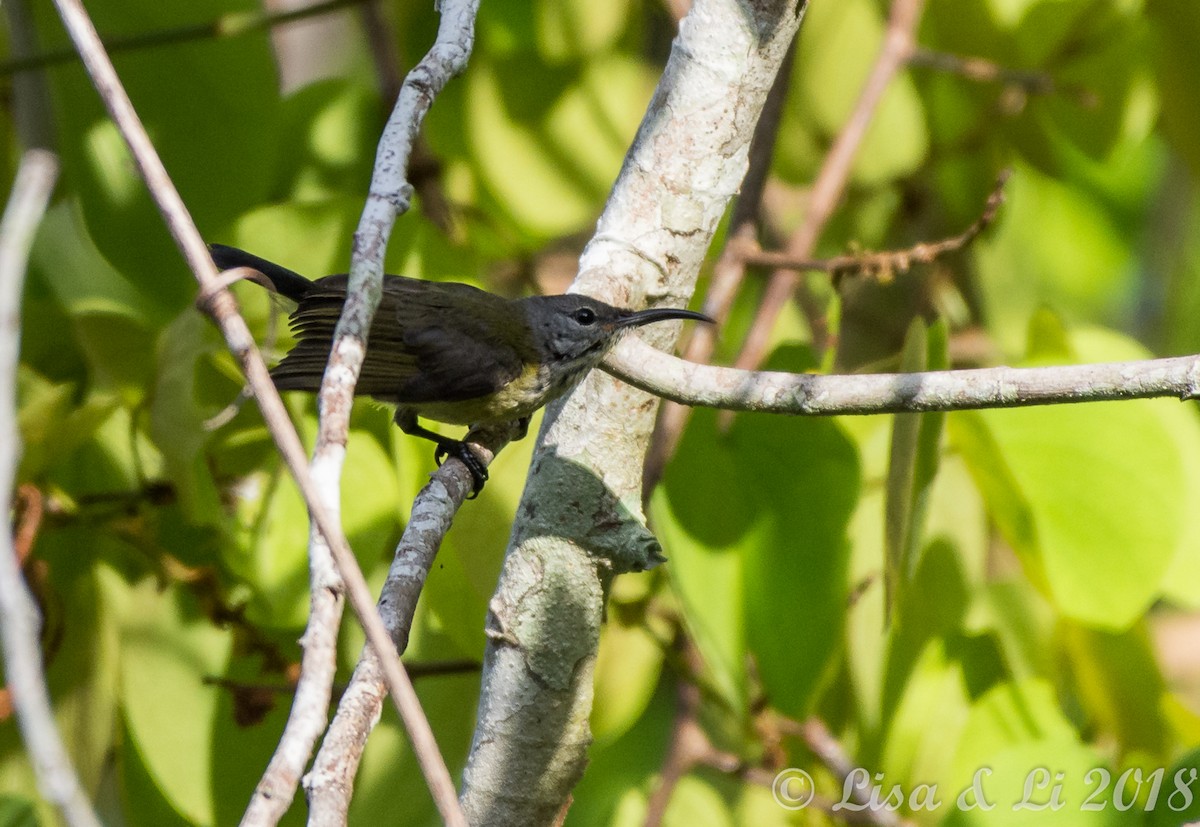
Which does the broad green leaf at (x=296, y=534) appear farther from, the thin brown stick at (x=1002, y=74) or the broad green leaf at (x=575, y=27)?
the thin brown stick at (x=1002, y=74)

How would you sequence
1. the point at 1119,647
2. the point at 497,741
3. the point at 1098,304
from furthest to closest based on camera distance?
the point at 1098,304, the point at 1119,647, the point at 497,741

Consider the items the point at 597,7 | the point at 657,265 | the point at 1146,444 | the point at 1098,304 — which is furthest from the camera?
the point at 1098,304

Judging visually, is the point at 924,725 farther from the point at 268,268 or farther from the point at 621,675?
the point at 268,268

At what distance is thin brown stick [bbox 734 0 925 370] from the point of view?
9.78 feet

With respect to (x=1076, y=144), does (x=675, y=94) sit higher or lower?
lower

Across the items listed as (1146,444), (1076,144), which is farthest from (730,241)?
(1076,144)

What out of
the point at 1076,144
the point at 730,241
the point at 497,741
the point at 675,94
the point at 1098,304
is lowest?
the point at 497,741

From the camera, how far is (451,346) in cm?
248

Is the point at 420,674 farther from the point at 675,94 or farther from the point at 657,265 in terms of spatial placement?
the point at 675,94

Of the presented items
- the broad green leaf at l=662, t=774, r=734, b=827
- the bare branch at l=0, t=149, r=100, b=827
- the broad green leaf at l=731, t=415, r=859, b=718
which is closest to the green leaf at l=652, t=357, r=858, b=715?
the broad green leaf at l=731, t=415, r=859, b=718

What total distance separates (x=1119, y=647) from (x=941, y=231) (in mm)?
1662

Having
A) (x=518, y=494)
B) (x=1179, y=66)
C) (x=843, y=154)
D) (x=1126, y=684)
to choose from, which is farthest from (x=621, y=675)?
(x=1179, y=66)

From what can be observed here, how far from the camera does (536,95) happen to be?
332 cm

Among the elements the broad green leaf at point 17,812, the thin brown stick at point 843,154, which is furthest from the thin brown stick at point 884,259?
the broad green leaf at point 17,812
